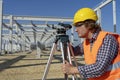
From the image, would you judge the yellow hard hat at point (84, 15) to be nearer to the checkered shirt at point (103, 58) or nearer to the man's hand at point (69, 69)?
the checkered shirt at point (103, 58)

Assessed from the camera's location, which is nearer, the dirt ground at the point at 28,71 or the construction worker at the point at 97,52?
the construction worker at the point at 97,52

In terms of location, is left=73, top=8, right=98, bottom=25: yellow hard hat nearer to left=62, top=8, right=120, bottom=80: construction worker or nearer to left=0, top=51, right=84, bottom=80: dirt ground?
left=62, top=8, right=120, bottom=80: construction worker

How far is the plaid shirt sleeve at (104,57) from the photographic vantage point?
273 centimetres

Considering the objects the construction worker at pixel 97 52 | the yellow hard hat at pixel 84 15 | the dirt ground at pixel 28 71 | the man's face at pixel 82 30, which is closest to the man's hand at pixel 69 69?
the construction worker at pixel 97 52

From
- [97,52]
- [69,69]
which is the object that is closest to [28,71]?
[69,69]

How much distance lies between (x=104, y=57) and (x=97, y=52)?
10 centimetres

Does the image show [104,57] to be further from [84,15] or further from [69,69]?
[84,15]

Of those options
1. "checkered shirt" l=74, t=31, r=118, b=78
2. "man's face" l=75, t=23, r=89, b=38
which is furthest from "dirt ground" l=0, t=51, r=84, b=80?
"checkered shirt" l=74, t=31, r=118, b=78

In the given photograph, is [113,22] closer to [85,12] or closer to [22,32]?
[85,12]

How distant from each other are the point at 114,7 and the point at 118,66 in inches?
387

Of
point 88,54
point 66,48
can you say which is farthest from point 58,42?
point 88,54

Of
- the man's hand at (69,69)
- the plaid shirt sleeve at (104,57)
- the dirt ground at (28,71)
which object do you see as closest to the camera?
the plaid shirt sleeve at (104,57)

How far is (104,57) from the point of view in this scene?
8.95 ft

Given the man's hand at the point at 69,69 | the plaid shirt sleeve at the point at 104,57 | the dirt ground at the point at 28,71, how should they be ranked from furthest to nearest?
the dirt ground at the point at 28,71, the man's hand at the point at 69,69, the plaid shirt sleeve at the point at 104,57
